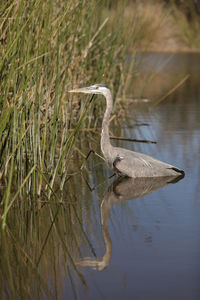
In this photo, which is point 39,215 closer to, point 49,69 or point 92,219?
point 92,219

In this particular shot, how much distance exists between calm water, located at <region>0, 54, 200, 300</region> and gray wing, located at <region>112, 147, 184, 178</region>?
9 centimetres

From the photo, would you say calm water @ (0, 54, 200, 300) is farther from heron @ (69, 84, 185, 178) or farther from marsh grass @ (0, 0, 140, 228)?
marsh grass @ (0, 0, 140, 228)

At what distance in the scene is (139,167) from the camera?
182 inches

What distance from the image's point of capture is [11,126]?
368 cm

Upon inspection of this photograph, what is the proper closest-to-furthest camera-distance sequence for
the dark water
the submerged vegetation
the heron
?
the dark water, the submerged vegetation, the heron

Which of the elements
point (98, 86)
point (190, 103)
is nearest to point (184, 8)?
point (190, 103)

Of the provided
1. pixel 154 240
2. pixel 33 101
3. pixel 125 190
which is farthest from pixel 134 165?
pixel 154 240

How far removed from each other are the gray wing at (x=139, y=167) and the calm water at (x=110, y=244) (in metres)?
0.09

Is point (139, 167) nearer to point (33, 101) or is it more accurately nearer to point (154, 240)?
point (33, 101)

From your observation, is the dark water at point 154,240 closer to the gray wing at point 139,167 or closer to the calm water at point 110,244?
the calm water at point 110,244

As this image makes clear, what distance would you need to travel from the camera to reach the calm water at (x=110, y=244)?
8.54 ft

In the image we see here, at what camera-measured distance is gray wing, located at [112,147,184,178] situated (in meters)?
4.61

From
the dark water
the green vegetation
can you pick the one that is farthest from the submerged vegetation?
the dark water

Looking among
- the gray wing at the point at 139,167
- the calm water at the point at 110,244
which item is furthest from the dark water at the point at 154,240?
the gray wing at the point at 139,167
